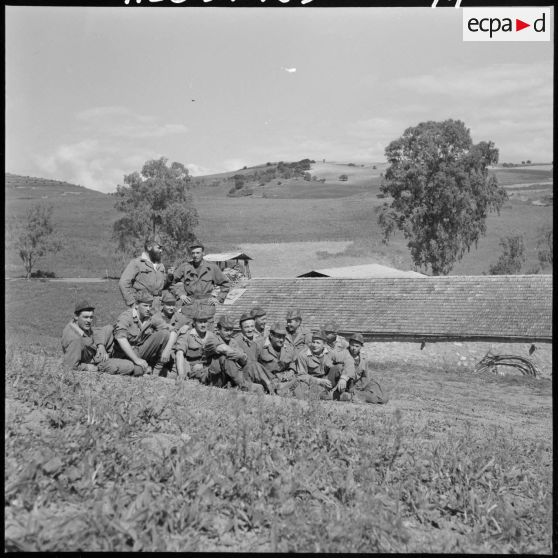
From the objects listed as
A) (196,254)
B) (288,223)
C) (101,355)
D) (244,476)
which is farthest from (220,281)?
(288,223)

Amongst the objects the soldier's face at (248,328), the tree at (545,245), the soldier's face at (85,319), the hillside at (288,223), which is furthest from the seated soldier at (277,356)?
the hillside at (288,223)

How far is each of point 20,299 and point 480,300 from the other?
76.2 ft

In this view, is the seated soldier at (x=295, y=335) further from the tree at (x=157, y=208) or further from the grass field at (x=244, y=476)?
the tree at (x=157, y=208)

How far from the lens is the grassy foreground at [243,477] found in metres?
4.17

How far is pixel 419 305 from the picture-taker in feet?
66.2

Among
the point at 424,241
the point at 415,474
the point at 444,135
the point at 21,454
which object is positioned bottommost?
the point at 415,474

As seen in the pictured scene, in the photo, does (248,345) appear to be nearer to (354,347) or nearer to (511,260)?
(354,347)

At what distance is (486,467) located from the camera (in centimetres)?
566

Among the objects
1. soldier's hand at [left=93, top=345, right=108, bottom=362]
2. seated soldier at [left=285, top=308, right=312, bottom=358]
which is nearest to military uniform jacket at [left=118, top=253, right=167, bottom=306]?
soldier's hand at [left=93, top=345, right=108, bottom=362]

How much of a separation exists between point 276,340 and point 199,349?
41.6 inches

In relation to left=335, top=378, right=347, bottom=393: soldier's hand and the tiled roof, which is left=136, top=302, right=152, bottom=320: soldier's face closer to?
left=335, top=378, right=347, bottom=393: soldier's hand

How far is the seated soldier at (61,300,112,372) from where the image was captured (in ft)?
26.8

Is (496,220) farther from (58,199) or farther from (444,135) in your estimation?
(58,199)

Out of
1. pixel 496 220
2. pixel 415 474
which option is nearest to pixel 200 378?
pixel 415 474
